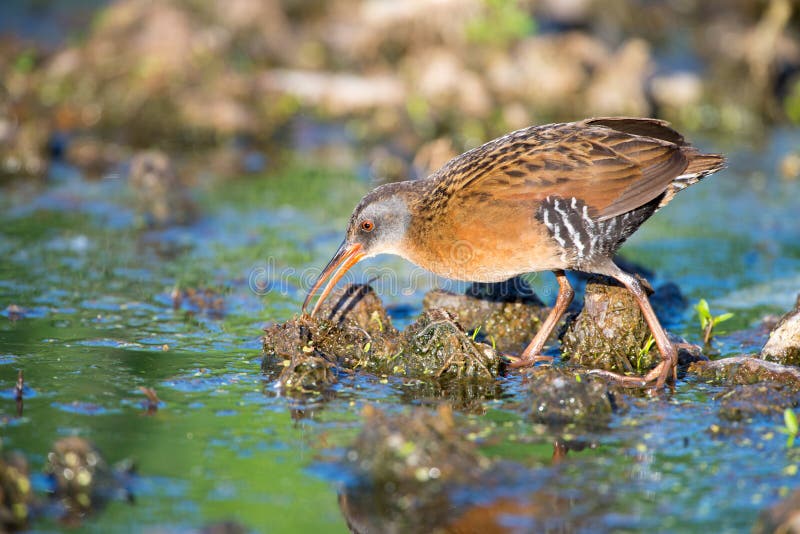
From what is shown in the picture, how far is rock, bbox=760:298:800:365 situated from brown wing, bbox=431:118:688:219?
1077 mm

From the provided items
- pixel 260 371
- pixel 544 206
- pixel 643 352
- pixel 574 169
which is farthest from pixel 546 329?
pixel 260 371

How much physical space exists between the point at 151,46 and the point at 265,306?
20.7 feet

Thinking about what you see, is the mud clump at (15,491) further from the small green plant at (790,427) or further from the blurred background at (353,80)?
the blurred background at (353,80)

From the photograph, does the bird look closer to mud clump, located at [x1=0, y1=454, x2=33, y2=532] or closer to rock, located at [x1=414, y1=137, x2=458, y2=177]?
mud clump, located at [x1=0, y1=454, x2=33, y2=532]

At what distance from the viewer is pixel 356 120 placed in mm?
12297

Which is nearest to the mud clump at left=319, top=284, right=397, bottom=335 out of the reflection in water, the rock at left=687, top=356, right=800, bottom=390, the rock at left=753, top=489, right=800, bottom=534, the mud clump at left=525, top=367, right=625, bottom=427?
the mud clump at left=525, top=367, right=625, bottom=427

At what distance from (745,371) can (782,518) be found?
1982 millimetres

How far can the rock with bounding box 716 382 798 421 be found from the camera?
491 cm

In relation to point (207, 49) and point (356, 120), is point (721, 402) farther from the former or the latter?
point (207, 49)

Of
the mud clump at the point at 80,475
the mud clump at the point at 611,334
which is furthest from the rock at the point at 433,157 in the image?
the mud clump at the point at 80,475

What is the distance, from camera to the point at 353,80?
493 inches

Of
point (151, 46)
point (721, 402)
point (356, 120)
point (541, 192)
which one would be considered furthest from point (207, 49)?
point (721, 402)

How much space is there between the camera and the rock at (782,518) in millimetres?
3500

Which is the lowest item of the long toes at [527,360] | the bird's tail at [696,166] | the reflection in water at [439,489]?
the reflection in water at [439,489]
